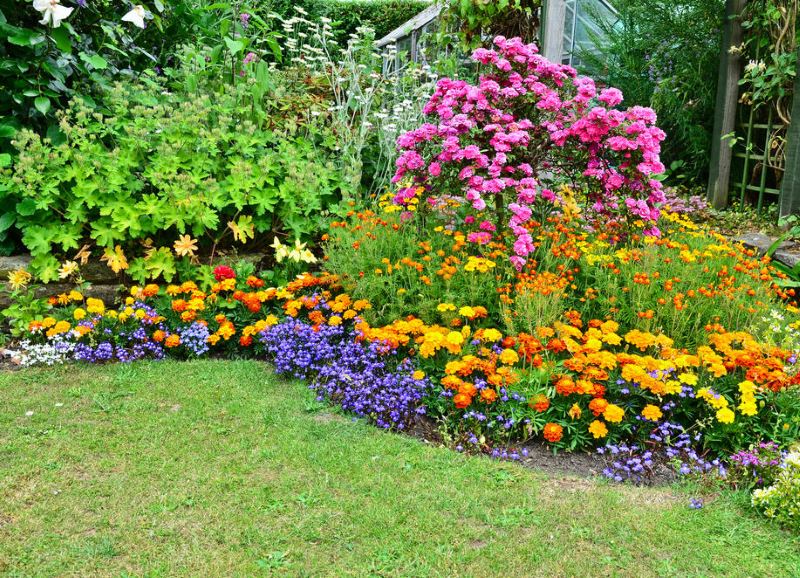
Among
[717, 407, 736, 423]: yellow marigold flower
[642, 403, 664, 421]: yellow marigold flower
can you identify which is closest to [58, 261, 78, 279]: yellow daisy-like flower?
[642, 403, 664, 421]: yellow marigold flower

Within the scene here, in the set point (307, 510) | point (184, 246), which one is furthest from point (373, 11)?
Result: point (307, 510)

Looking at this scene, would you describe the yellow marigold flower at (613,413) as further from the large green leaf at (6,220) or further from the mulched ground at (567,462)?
the large green leaf at (6,220)

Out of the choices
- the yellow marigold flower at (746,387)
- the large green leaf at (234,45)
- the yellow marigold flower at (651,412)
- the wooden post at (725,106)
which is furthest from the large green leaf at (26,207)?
the wooden post at (725,106)

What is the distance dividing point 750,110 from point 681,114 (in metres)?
0.66

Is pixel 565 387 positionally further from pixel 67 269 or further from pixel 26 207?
pixel 26 207

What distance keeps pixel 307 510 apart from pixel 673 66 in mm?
6571

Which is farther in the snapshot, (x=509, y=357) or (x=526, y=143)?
(x=526, y=143)

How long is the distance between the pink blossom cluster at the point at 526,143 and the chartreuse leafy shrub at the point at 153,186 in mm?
871

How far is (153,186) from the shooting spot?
15.5 feet

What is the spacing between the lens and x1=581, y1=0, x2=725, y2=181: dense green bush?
7070 mm

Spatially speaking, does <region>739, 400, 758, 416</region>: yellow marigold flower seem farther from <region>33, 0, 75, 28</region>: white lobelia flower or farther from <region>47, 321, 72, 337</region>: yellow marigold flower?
<region>33, 0, 75, 28</region>: white lobelia flower

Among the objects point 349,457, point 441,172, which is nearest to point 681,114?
point 441,172

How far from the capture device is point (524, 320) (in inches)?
143

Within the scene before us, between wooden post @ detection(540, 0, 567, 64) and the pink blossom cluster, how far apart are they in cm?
88
